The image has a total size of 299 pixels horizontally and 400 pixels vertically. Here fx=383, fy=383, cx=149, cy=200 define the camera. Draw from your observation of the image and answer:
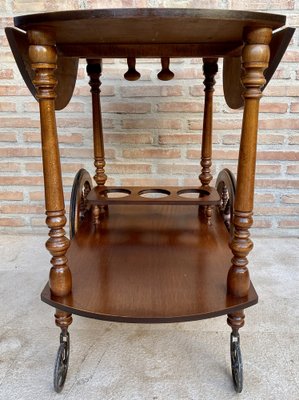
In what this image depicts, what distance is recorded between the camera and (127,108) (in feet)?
5.89

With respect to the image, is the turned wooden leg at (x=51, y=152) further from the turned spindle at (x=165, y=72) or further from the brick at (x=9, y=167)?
the brick at (x=9, y=167)

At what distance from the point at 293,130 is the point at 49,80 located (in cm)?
135

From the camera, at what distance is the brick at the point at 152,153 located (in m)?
1.84

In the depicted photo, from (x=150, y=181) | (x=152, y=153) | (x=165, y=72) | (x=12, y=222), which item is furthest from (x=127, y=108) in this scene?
(x=12, y=222)

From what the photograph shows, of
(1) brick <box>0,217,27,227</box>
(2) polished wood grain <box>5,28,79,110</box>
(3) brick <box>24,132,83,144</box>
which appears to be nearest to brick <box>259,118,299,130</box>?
(3) brick <box>24,132,83,144</box>

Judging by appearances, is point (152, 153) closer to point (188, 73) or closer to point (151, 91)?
point (151, 91)

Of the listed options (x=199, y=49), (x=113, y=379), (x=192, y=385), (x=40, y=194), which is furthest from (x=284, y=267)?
(x=40, y=194)

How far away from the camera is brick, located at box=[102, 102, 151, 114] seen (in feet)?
5.87

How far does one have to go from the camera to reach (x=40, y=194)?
192cm

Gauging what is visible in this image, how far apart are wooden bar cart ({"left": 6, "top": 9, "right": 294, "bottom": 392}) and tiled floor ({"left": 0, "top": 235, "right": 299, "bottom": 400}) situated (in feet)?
0.24

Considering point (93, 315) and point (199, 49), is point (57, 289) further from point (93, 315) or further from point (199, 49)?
point (199, 49)

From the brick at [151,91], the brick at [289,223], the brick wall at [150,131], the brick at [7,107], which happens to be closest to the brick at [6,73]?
the brick wall at [150,131]

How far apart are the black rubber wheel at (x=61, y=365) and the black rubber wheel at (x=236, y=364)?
17.3 inches

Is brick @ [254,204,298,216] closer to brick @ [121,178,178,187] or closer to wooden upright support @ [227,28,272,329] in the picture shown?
brick @ [121,178,178,187]
